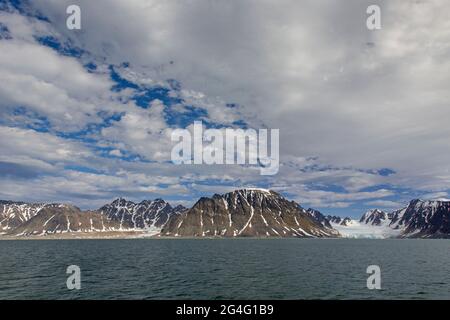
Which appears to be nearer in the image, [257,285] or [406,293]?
[406,293]

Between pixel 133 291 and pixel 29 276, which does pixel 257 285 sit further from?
pixel 29 276
